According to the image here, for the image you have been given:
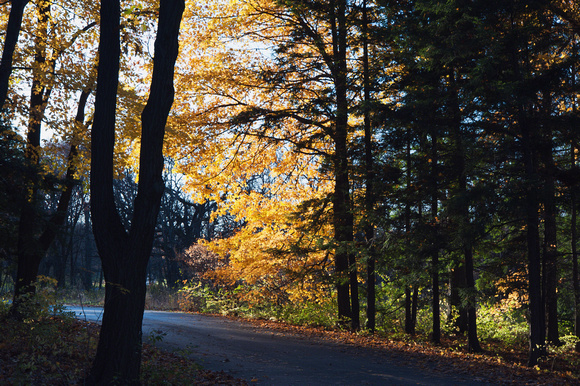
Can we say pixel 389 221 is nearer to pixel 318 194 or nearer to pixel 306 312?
pixel 318 194

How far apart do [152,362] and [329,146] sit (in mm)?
11313

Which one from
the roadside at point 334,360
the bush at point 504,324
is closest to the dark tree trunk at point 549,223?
the bush at point 504,324

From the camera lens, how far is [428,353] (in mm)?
11422

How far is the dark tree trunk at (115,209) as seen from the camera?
6394mm

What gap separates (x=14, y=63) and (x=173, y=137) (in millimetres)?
4490

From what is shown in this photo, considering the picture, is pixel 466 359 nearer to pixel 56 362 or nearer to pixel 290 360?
pixel 290 360

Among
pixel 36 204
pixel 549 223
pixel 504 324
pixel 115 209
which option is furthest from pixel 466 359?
pixel 36 204

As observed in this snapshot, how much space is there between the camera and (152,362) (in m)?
→ 7.72

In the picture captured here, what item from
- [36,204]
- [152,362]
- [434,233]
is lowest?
[152,362]

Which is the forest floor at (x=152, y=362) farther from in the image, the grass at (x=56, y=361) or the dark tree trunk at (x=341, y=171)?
the dark tree trunk at (x=341, y=171)

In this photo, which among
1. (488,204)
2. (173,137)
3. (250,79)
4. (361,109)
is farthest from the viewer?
(250,79)

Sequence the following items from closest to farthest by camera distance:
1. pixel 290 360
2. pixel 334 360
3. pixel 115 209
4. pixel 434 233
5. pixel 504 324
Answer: pixel 115 209, pixel 290 360, pixel 334 360, pixel 434 233, pixel 504 324

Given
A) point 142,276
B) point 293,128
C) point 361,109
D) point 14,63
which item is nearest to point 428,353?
point 361,109

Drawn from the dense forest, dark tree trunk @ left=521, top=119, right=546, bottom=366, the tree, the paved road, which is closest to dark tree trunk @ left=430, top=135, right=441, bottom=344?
the dense forest
